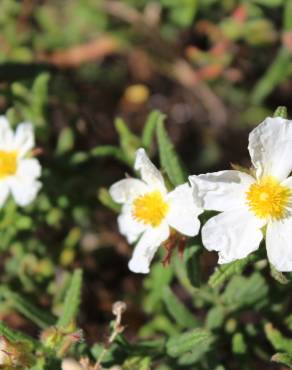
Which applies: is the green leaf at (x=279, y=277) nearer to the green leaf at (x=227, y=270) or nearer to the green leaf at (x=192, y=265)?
the green leaf at (x=227, y=270)

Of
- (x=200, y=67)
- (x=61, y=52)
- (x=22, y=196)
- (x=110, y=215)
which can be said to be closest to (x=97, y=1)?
(x=61, y=52)

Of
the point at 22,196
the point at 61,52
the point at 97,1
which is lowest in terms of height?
the point at 22,196

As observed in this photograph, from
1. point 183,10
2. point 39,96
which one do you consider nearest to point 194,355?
point 39,96

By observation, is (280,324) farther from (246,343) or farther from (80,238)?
(80,238)

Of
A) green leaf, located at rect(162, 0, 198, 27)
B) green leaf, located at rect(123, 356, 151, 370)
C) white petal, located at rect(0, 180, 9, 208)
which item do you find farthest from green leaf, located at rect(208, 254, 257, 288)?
green leaf, located at rect(162, 0, 198, 27)

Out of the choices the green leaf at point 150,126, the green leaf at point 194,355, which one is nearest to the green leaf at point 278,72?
the green leaf at point 150,126

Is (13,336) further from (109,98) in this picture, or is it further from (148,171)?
(109,98)
